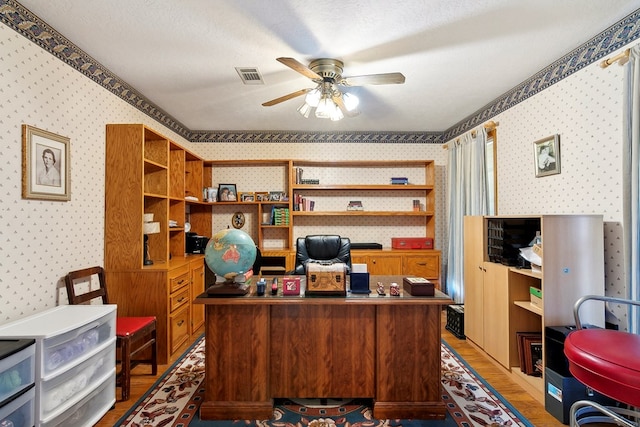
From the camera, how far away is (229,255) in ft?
6.42

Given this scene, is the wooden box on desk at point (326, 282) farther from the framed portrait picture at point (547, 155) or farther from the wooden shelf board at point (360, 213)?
the wooden shelf board at point (360, 213)

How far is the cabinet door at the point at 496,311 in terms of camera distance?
2.65m

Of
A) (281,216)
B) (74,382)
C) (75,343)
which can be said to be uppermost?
(281,216)

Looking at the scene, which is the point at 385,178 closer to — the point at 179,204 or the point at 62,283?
the point at 179,204

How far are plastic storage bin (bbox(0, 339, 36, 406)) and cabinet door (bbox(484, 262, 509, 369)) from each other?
330cm

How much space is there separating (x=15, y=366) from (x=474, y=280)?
11.7 feet

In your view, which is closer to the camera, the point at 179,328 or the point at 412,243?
the point at 179,328

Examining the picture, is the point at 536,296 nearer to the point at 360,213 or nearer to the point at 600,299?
the point at 600,299

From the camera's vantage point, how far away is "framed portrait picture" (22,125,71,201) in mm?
2021

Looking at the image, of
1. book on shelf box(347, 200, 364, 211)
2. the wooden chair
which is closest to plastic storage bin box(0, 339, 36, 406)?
the wooden chair

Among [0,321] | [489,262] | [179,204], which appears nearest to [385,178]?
[489,262]

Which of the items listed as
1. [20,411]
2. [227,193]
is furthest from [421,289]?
[227,193]

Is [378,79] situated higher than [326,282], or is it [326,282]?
[378,79]

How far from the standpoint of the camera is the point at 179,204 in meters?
3.79
